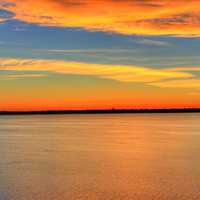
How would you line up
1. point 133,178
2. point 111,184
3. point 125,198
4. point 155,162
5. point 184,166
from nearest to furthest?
point 125,198 < point 111,184 < point 133,178 < point 184,166 < point 155,162

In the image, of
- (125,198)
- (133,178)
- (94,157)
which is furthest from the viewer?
(94,157)

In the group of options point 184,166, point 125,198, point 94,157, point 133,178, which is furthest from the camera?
point 94,157

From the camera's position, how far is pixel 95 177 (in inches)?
939

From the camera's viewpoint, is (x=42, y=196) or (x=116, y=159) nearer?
(x=42, y=196)

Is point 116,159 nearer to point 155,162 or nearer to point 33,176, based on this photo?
point 155,162

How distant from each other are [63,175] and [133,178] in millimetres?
3861

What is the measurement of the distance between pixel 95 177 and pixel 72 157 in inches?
352

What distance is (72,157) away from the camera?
32625 millimetres

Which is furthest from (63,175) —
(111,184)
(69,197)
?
(69,197)

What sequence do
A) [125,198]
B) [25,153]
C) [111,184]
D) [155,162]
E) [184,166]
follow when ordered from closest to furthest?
[125,198]
[111,184]
[184,166]
[155,162]
[25,153]

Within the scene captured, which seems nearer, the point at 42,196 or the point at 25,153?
the point at 42,196

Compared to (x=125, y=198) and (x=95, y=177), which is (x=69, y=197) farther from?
(x=95, y=177)

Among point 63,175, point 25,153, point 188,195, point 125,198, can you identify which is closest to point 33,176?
point 63,175

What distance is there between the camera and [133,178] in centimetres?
2336
